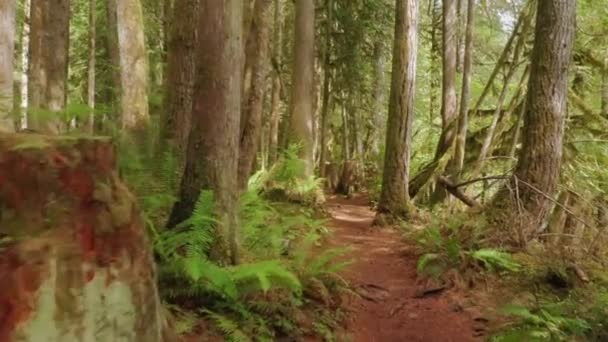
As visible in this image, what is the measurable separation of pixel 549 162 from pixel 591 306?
2642 millimetres

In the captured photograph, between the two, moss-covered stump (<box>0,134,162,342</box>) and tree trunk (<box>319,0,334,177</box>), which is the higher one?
tree trunk (<box>319,0,334,177</box>)

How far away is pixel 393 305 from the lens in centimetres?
661

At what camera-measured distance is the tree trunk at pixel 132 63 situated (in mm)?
9164

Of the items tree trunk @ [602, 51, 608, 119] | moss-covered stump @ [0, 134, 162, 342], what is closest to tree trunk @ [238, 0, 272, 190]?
moss-covered stump @ [0, 134, 162, 342]

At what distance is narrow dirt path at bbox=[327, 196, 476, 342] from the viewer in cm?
590

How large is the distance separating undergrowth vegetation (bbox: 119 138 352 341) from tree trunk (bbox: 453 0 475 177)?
575 centimetres

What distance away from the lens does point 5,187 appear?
2875 mm

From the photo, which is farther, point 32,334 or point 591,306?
point 591,306

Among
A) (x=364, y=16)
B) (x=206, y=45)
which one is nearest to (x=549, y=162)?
(x=206, y=45)

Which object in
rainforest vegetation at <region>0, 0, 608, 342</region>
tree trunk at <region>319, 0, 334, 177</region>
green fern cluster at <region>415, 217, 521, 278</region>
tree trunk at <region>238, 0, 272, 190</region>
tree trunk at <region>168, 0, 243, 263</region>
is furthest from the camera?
tree trunk at <region>319, 0, 334, 177</region>

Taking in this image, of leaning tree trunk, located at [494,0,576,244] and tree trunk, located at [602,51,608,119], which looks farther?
tree trunk, located at [602,51,608,119]

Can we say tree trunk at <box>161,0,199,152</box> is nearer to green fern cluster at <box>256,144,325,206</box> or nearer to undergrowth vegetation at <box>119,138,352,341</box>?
undergrowth vegetation at <box>119,138,352,341</box>

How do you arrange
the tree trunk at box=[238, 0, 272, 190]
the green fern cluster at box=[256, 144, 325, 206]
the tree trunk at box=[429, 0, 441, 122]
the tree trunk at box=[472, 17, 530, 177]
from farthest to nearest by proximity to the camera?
1. the tree trunk at box=[429, 0, 441, 122]
2. the green fern cluster at box=[256, 144, 325, 206]
3. the tree trunk at box=[472, 17, 530, 177]
4. the tree trunk at box=[238, 0, 272, 190]

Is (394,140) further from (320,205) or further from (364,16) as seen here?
(364,16)
